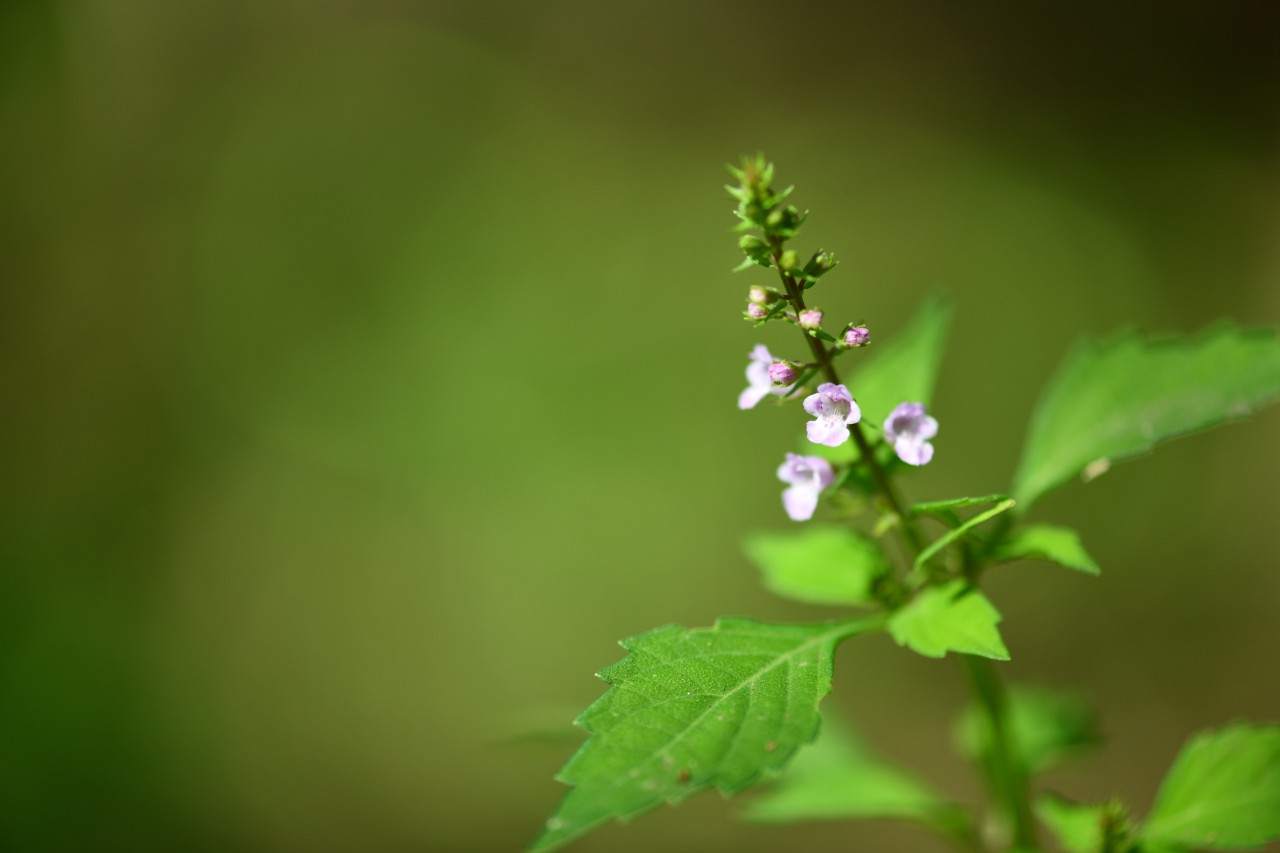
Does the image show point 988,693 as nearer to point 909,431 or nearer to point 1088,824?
point 1088,824

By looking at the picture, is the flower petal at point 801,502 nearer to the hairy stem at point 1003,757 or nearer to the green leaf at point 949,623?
the green leaf at point 949,623

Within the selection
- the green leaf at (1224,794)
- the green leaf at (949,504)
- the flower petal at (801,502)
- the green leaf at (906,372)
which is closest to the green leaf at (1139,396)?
the green leaf at (906,372)

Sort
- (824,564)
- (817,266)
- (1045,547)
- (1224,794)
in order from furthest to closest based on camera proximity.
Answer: (824,564) → (1224,794) → (1045,547) → (817,266)

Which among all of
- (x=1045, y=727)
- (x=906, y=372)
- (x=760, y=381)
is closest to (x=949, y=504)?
(x=760, y=381)

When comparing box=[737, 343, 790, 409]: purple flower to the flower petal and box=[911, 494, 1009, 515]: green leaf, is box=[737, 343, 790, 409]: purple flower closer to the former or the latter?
the flower petal

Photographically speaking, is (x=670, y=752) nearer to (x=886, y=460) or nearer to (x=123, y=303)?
(x=886, y=460)

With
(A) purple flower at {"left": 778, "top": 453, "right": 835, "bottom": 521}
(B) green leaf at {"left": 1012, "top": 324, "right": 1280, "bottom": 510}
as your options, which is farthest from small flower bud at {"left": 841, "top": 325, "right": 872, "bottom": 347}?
(B) green leaf at {"left": 1012, "top": 324, "right": 1280, "bottom": 510}

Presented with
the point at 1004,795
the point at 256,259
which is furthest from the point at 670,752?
the point at 256,259
